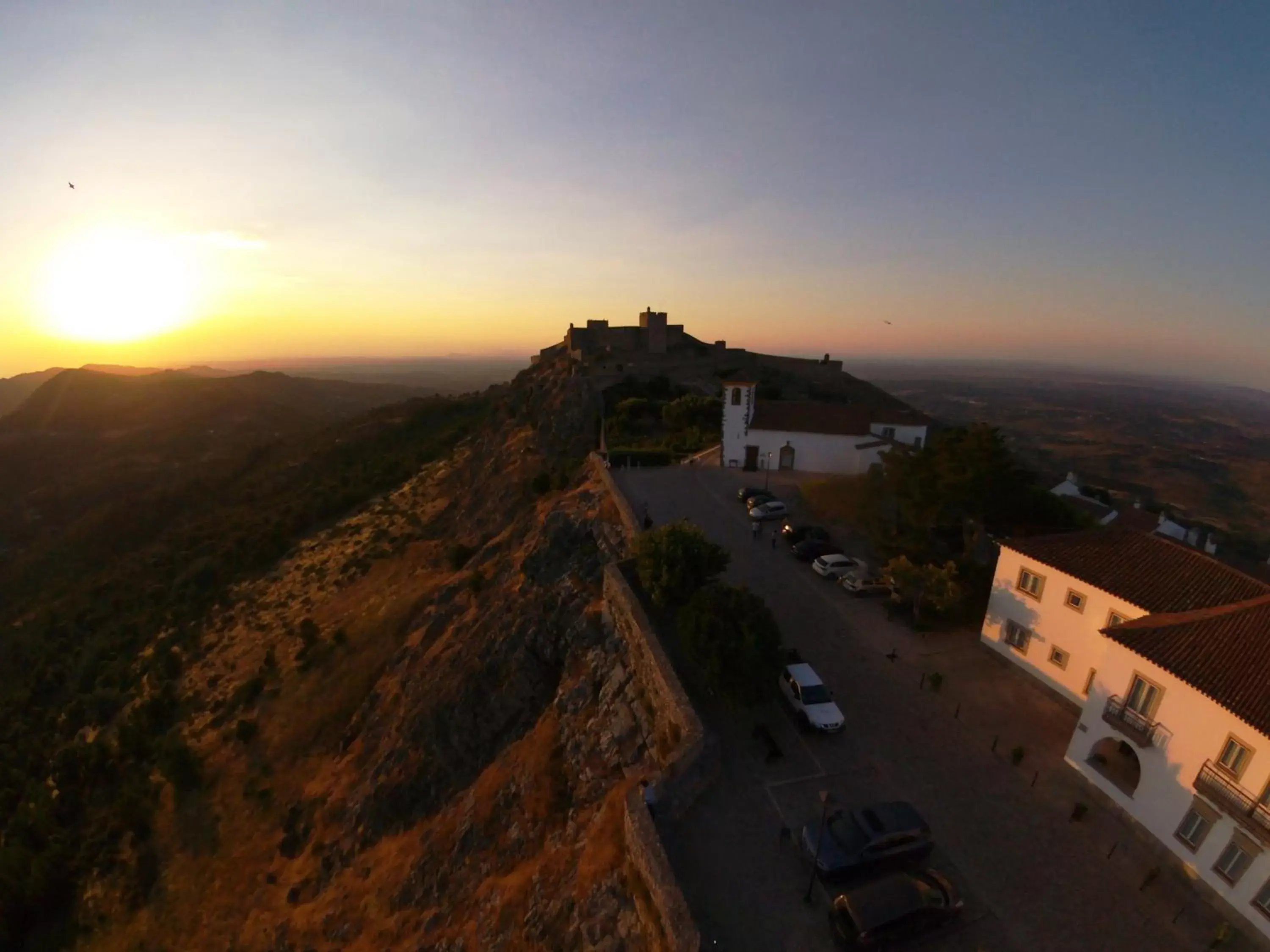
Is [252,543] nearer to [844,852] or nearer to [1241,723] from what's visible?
[844,852]

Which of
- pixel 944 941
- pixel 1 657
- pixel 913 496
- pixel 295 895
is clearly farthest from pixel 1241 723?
pixel 1 657

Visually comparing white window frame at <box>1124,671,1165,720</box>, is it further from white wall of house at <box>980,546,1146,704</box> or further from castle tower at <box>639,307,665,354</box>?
castle tower at <box>639,307,665,354</box>

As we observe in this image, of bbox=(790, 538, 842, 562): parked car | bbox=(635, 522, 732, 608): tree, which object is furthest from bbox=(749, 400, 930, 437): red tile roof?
bbox=(635, 522, 732, 608): tree

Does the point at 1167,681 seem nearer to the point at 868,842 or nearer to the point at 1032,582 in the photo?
the point at 1032,582

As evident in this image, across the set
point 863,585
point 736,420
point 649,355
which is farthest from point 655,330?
point 863,585

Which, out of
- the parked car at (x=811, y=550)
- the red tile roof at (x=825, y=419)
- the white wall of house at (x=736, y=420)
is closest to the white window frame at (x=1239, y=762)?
the parked car at (x=811, y=550)

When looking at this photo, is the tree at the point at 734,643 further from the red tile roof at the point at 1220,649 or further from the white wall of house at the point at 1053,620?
the white wall of house at the point at 1053,620

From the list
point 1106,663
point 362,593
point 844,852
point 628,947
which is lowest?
point 362,593
